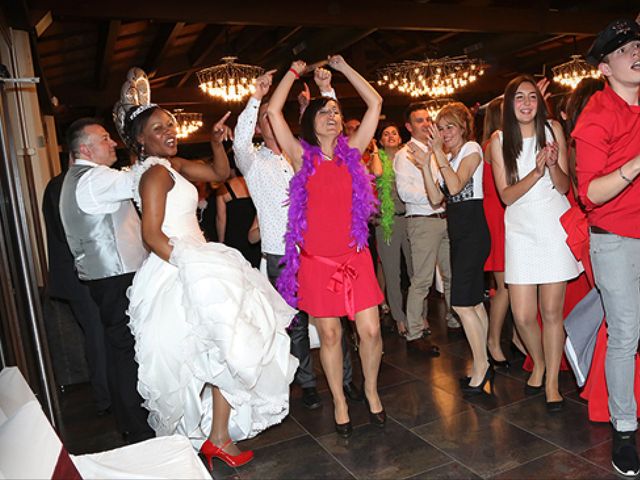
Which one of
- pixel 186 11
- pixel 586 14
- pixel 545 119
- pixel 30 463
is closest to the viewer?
pixel 30 463

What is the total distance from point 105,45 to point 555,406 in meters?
6.12

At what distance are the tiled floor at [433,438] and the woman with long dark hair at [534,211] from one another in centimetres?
25

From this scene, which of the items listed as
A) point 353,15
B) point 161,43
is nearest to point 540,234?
point 353,15

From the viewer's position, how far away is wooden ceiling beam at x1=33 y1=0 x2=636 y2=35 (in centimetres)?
524

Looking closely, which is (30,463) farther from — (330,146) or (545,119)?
(545,119)

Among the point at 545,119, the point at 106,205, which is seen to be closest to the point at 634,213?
the point at 545,119

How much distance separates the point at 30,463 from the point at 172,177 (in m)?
1.73

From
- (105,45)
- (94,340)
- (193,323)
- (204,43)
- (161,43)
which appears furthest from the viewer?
(204,43)

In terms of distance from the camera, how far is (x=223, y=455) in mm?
2531

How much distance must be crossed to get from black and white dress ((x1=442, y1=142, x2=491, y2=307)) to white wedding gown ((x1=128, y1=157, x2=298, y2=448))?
3.30 feet

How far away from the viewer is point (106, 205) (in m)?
2.82

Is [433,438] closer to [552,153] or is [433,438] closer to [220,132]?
[552,153]

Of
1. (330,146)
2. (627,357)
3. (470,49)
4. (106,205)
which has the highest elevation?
(470,49)

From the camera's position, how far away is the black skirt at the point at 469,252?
119 inches
